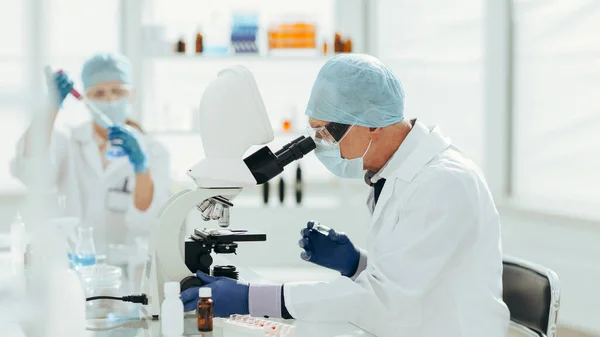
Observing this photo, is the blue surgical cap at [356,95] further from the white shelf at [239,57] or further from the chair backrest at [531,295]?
the white shelf at [239,57]

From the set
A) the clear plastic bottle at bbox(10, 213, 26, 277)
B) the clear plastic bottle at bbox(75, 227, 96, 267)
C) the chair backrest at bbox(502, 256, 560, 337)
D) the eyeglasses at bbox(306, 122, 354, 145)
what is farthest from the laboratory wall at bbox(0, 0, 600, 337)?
the clear plastic bottle at bbox(10, 213, 26, 277)

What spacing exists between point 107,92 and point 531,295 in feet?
6.67

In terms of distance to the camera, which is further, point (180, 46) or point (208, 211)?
point (180, 46)

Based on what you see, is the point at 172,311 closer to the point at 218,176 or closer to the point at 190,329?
the point at 190,329

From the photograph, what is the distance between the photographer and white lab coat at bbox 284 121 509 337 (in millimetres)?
1659

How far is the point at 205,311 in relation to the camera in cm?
156

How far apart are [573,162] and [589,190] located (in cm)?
18

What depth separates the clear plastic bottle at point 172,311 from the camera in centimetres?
154

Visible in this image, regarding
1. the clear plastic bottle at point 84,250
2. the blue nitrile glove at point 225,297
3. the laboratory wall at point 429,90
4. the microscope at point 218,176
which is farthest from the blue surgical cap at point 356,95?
the laboratory wall at point 429,90

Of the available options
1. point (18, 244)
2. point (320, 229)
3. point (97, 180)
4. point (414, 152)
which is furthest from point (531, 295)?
point (97, 180)

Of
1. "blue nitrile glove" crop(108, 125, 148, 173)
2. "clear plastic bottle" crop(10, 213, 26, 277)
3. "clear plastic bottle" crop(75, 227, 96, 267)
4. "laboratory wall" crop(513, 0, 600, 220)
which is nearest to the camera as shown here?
"clear plastic bottle" crop(10, 213, 26, 277)

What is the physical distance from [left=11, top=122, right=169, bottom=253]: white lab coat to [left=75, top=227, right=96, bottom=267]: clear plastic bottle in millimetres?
598

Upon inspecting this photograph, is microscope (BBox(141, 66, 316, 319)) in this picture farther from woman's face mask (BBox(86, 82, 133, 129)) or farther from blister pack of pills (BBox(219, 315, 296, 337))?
woman's face mask (BBox(86, 82, 133, 129))

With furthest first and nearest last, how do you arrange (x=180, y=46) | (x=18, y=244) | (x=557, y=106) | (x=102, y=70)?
(x=180, y=46), (x=557, y=106), (x=102, y=70), (x=18, y=244)
